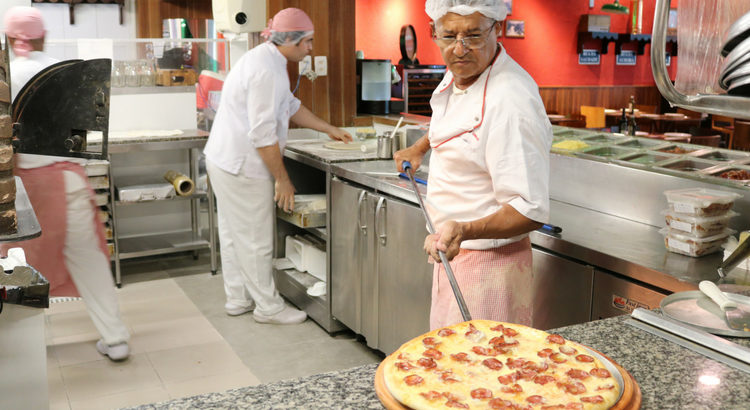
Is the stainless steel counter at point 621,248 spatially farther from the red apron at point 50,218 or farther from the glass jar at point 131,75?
the glass jar at point 131,75

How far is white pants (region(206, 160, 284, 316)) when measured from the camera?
3.97 m

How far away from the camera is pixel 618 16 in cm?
1115

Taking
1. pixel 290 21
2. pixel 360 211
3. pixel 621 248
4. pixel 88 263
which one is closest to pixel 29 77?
pixel 88 263

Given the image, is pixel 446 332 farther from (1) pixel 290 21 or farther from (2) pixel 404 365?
(1) pixel 290 21

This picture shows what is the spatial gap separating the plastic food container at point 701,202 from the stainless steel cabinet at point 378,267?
43.1 inches

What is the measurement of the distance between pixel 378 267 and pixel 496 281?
1462mm

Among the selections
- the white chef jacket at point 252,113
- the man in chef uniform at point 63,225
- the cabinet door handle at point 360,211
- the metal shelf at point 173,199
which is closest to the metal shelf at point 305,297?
the cabinet door handle at point 360,211

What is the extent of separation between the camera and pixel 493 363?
1.26m

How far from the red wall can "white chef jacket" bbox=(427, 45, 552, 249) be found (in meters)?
6.94

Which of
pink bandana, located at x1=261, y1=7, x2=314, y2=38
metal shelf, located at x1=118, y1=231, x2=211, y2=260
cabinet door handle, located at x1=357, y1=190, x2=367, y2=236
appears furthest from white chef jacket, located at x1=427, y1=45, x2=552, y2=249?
metal shelf, located at x1=118, y1=231, x2=211, y2=260

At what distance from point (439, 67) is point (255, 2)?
5.80 ft

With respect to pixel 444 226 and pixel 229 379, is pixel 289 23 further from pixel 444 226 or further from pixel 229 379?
pixel 444 226

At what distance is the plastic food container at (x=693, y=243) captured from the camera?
224 centimetres

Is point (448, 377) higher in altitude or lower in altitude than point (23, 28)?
lower
